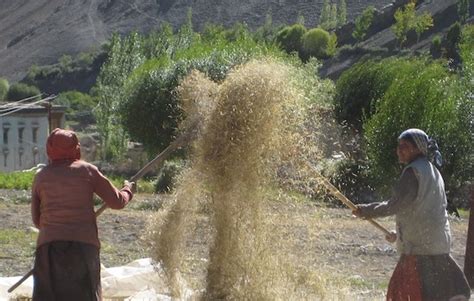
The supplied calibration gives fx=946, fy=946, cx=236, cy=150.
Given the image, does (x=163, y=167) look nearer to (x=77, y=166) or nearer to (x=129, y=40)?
(x=77, y=166)

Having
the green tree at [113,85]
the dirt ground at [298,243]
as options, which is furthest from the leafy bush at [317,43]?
the dirt ground at [298,243]

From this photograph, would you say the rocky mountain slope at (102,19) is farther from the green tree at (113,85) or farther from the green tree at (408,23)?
the green tree at (113,85)

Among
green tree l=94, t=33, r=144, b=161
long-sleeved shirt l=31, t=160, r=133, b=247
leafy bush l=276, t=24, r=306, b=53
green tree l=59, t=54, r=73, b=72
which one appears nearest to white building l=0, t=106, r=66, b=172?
green tree l=94, t=33, r=144, b=161

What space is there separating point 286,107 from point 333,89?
874 inches

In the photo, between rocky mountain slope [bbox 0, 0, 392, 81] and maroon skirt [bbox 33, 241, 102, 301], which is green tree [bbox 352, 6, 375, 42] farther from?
maroon skirt [bbox 33, 241, 102, 301]

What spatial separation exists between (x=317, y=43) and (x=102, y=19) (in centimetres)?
3533

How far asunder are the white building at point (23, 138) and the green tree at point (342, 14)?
53.7 meters

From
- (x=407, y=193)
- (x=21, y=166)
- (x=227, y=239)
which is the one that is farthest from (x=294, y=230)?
(x=21, y=166)

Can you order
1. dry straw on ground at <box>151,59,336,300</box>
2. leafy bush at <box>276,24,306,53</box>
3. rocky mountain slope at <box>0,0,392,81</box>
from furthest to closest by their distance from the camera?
rocky mountain slope at <box>0,0,392,81</box>, leafy bush at <box>276,24,306,53</box>, dry straw on ground at <box>151,59,336,300</box>

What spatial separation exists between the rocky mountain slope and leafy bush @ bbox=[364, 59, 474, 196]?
7443cm

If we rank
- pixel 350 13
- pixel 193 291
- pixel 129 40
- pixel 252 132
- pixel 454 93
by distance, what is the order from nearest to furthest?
pixel 252 132
pixel 193 291
pixel 454 93
pixel 129 40
pixel 350 13

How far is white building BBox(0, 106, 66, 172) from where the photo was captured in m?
37.7

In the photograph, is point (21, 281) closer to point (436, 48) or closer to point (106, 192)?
point (106, 192)

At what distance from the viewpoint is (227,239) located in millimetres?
6469
